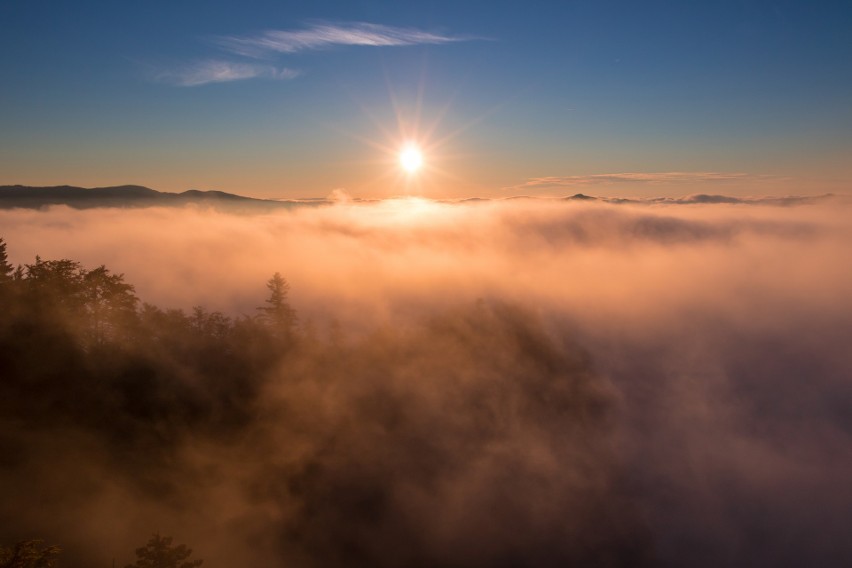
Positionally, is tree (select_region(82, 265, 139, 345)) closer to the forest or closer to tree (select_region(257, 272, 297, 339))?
the forest

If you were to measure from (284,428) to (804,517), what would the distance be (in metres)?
98.4

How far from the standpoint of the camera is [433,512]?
180 ft

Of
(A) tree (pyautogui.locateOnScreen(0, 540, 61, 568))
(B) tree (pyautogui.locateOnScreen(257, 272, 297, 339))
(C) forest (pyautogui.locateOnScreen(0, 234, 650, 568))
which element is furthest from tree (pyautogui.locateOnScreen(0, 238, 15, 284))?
(A) tree (pyautogui.locateOnScreen(0, 540, 61, 568))

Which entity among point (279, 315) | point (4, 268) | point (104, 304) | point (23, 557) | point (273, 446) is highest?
point (4, 268)

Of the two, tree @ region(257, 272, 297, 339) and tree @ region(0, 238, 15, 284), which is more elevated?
tree @ region(0, 238, 15, 284)

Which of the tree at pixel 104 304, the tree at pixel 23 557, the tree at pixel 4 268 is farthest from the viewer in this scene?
the tree at pixel 104 304

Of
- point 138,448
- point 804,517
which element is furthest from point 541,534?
point 804,517

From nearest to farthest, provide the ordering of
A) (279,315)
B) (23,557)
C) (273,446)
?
1. (23,557)
2. (273,446)
3. (279,315)

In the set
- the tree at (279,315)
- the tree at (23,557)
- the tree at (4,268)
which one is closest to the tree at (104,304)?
the tree at (4,268)

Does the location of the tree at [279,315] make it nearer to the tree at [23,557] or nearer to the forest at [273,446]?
the forest at [273,446]

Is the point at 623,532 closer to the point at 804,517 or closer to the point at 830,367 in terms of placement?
the point at 804,517

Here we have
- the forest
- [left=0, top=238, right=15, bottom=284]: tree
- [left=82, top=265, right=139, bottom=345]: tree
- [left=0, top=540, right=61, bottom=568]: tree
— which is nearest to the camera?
[left=0, top=540, right=61, bottom=568]: tree

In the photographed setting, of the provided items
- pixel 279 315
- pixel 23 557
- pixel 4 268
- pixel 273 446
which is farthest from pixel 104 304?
pixel 23 557

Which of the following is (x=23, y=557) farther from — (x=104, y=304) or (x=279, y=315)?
(x=279, y=315)
